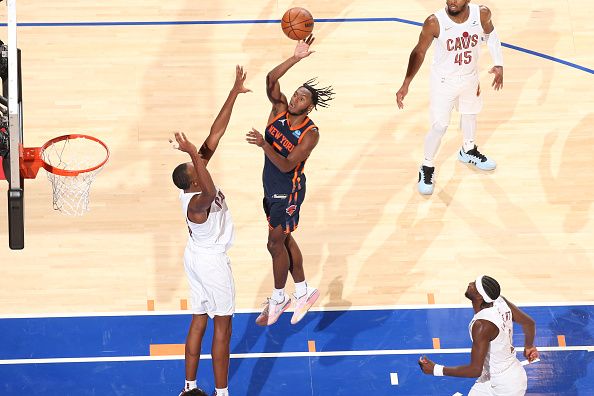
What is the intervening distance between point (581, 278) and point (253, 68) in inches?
164

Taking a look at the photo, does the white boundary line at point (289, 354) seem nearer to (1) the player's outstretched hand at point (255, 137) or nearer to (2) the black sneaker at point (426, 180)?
(2) the black sneaker at point (426, 180)

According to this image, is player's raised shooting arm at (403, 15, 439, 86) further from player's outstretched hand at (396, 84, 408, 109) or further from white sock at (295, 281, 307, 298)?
white sock at (295, 281, 307, 298)

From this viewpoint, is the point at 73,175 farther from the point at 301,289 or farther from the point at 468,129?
the point at 468,129

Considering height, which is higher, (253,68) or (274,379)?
(253,68)

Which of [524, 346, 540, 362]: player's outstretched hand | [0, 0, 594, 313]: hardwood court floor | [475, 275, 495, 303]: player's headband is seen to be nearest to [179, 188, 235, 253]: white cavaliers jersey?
[0, 0, 594, 313]: hardwood court floor

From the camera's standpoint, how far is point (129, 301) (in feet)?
32.9

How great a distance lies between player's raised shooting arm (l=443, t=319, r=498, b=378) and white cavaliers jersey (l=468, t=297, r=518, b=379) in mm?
43

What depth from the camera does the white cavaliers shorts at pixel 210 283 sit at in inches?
350

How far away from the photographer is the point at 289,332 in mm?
9852

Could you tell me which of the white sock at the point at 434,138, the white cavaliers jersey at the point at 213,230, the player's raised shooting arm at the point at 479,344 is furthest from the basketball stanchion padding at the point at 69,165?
the player's raised shooting arm at the point at 479,344

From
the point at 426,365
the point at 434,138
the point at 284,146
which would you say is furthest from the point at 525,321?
the point at 434,138

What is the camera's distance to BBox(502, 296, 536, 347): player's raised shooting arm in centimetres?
852

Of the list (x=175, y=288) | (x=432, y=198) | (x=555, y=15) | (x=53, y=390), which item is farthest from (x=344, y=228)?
(x=555, y=15)

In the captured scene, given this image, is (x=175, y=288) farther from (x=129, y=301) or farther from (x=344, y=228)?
(x=344, y=228)
